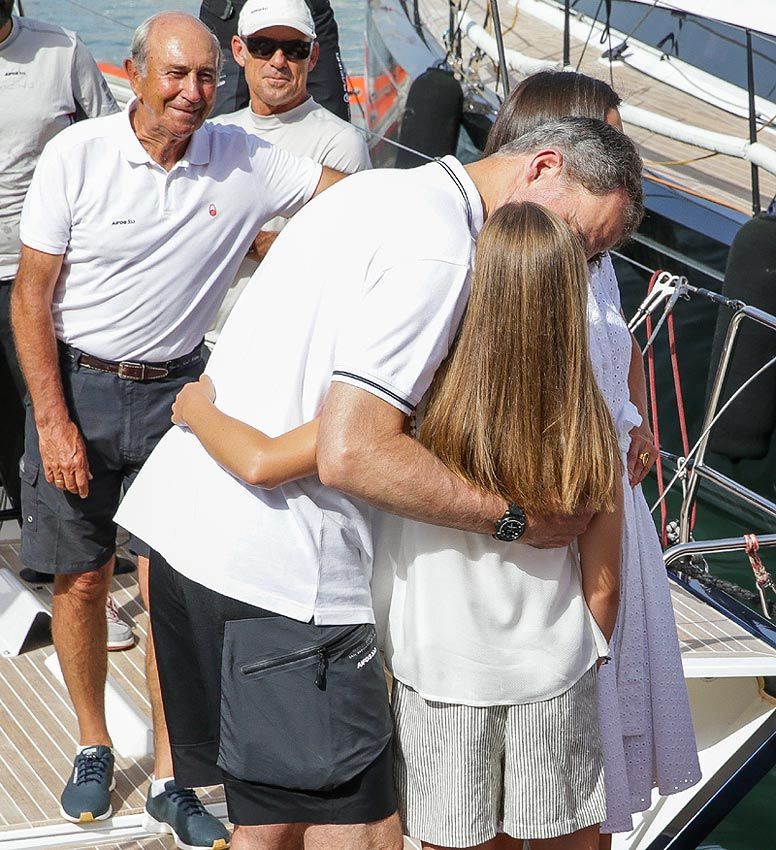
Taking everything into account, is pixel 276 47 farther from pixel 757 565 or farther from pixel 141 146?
pixel 757 565

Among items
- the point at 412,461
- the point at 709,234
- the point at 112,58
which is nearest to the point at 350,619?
the point at 412,461

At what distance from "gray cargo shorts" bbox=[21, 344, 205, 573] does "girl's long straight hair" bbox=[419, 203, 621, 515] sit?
1.10m

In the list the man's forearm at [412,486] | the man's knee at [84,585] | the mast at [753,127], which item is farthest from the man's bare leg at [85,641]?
the mast at [753,127]

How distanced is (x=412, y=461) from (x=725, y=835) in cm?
281

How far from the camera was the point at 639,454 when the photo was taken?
82.3 inches

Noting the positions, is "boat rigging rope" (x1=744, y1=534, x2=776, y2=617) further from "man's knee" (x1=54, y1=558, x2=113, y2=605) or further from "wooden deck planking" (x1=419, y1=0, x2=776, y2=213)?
"wooden deck planking" (x1=419, y1=0, x2=776, y2=213)

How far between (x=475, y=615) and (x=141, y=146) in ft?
4.23

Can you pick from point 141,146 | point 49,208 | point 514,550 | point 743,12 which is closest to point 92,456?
point 49,208

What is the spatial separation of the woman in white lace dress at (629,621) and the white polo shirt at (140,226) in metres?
0.65

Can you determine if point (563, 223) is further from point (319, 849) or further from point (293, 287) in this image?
point (319, 849)

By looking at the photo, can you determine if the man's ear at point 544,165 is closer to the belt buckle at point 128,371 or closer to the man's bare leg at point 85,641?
the belt buckle at point 128,371

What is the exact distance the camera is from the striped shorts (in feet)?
5.57

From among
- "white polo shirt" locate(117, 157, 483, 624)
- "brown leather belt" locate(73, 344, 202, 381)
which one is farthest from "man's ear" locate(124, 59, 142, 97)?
"white polo shirt" locate(117, 157, 483, 624)

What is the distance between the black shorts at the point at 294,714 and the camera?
1.62 metres
